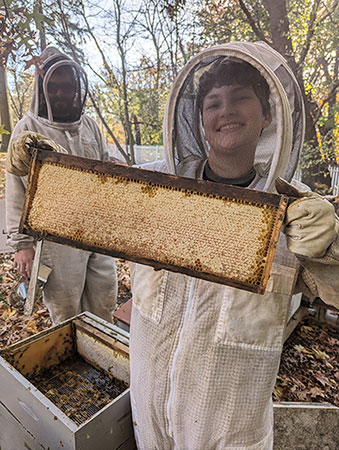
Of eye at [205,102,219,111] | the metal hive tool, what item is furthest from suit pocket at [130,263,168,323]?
eye at [205,102,219,111]

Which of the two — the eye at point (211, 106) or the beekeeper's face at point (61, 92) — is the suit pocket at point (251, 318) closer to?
the eye at point (211, 106)

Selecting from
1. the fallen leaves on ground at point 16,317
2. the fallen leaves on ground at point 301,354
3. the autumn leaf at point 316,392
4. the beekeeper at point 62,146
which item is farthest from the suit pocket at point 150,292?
the fallen leaves on ground at point 16,317

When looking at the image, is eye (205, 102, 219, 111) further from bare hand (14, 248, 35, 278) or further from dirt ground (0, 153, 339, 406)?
dirt ground (0, 153, 339, 406)

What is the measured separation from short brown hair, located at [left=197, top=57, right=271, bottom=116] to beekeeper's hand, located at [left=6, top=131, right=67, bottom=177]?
2.73ft

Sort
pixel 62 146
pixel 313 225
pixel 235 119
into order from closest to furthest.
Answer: pixel 313 225 → pixel 235 119 → pixel 62 146

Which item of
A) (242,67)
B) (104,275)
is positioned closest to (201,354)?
(242,67)

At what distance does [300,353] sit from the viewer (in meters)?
3.67

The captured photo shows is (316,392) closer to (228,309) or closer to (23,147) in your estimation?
(228,309)

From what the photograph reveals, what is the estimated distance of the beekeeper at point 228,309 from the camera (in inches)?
50.6

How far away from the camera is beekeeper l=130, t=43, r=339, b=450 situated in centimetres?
129

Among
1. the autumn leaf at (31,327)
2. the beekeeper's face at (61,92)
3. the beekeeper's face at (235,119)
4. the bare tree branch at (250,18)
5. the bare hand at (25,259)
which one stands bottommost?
the autumn leaf at (31,327)

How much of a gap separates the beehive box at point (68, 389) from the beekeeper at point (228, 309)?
0.31 m

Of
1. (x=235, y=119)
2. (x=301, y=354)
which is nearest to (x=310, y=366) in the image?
(x=301, y=354)

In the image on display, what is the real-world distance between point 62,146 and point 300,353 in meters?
3.57
